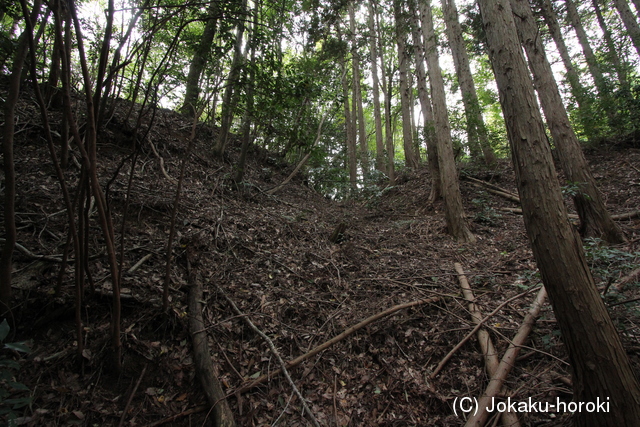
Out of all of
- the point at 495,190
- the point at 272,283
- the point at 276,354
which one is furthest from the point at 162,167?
the point at 495,190

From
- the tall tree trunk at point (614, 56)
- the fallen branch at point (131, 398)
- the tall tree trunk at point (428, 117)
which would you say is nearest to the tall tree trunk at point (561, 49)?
the tall tree trunk at point (614, 56)

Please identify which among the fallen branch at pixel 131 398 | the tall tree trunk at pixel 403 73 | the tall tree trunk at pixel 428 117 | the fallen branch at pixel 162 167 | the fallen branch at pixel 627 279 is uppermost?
the tall tree trunk at pixel 403 73

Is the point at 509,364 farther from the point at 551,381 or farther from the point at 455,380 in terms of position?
the point at 455,380

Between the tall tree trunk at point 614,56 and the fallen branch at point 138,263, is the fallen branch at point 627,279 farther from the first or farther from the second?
the tall tree trunk at point 614,56

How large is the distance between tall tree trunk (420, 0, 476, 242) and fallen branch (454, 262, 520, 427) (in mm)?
2370

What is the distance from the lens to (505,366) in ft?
8.14

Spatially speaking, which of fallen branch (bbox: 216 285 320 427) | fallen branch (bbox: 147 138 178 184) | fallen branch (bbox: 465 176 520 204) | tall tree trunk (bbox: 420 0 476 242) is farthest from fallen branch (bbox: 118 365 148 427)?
fallen branch (bbox: 465 176 520 204)

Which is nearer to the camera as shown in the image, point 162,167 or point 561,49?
point 162,167

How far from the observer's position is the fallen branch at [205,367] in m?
2.18

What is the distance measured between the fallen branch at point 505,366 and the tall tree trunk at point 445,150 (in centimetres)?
303

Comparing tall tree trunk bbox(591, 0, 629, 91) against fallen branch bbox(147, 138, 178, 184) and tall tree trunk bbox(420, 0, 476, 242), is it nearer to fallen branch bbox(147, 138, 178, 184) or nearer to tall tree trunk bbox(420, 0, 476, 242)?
tall tree trunk bbox(420, 0, 476, 242)

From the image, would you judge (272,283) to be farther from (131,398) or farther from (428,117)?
(428,117)

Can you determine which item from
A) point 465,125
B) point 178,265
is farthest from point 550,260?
point 465,125

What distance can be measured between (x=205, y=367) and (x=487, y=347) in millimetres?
2642
